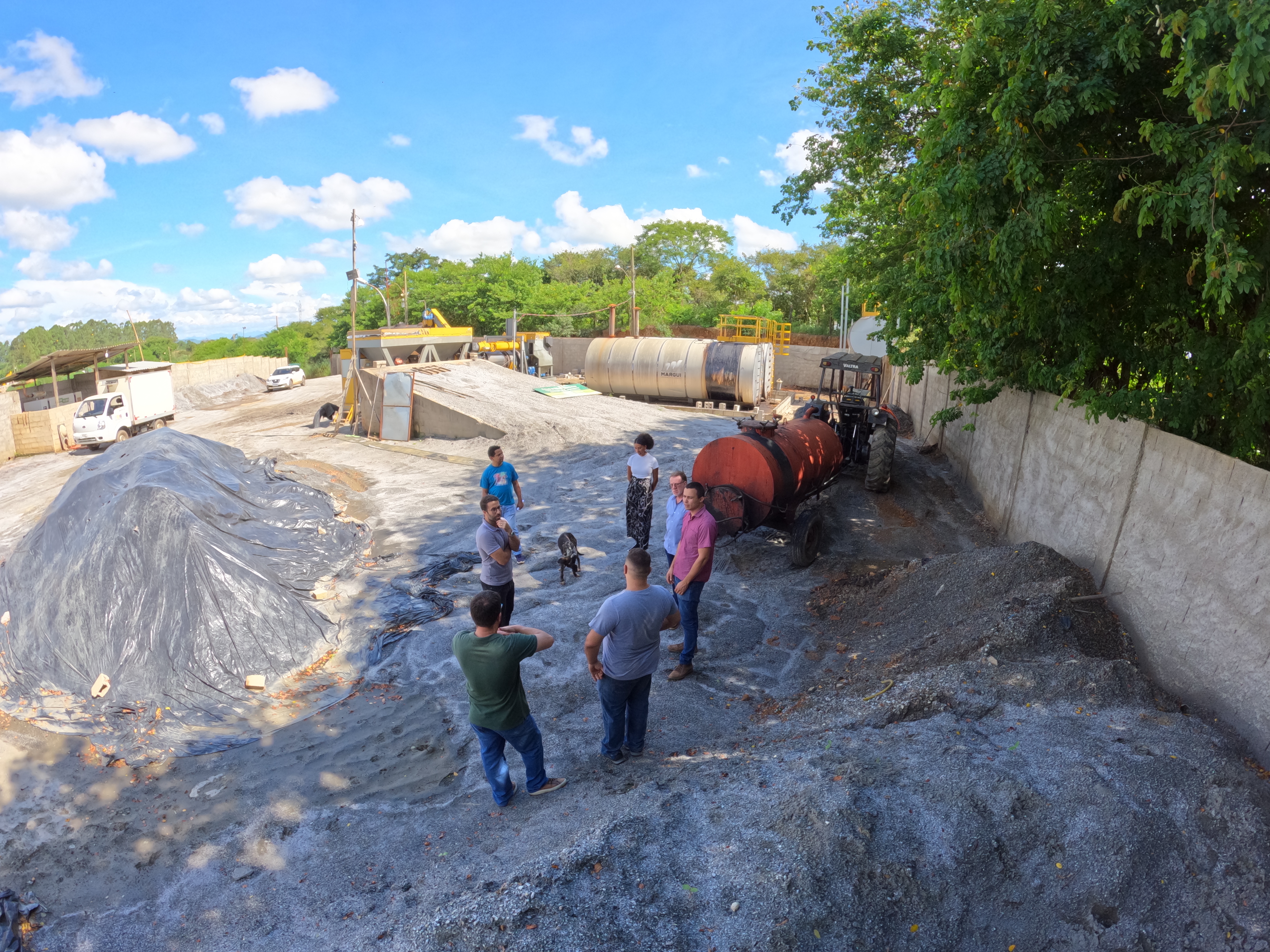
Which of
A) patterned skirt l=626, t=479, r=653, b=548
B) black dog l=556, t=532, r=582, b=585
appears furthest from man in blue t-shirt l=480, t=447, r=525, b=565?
patterned skirt l=626, t=479, r=653, b=548

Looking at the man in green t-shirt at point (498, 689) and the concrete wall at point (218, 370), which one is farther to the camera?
the concrete wall at point (218, 370)

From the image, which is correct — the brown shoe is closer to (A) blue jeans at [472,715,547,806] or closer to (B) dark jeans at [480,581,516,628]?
(A) blue jeans at [472,715,547,806]

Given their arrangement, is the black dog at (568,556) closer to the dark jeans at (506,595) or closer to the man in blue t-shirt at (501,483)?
the man in blue t-shirt at (501,483)

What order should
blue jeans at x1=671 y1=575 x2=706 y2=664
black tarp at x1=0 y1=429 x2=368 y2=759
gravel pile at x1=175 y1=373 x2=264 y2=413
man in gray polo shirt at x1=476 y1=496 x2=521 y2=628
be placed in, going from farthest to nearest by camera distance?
gravel pile at x1=175 y1=373 x2=264 y2=413
black tarp at x1=0 y1=429 x2=368 y2=759
man in gray polo shirt at x1=476 y1=496 x2=521 y2=628
blue jeans at x1=671 y1=575 x2=706 y2=664

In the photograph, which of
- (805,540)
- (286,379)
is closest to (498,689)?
(805,540)

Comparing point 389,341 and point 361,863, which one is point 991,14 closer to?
point 361,863

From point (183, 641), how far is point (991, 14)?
9.75m

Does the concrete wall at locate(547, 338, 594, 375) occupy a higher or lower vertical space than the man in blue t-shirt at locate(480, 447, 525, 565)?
higher

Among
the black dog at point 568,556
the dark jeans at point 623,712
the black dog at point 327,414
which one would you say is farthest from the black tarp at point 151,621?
the black dog at point 327,414

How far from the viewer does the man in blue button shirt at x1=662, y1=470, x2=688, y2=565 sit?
6.66 metres

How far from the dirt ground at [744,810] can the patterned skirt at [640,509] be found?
1.66 meters

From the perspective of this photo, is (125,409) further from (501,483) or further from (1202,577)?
(1202,577)

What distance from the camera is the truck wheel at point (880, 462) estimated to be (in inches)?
479

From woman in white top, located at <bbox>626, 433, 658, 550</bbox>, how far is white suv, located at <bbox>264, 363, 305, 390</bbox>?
3464cm
